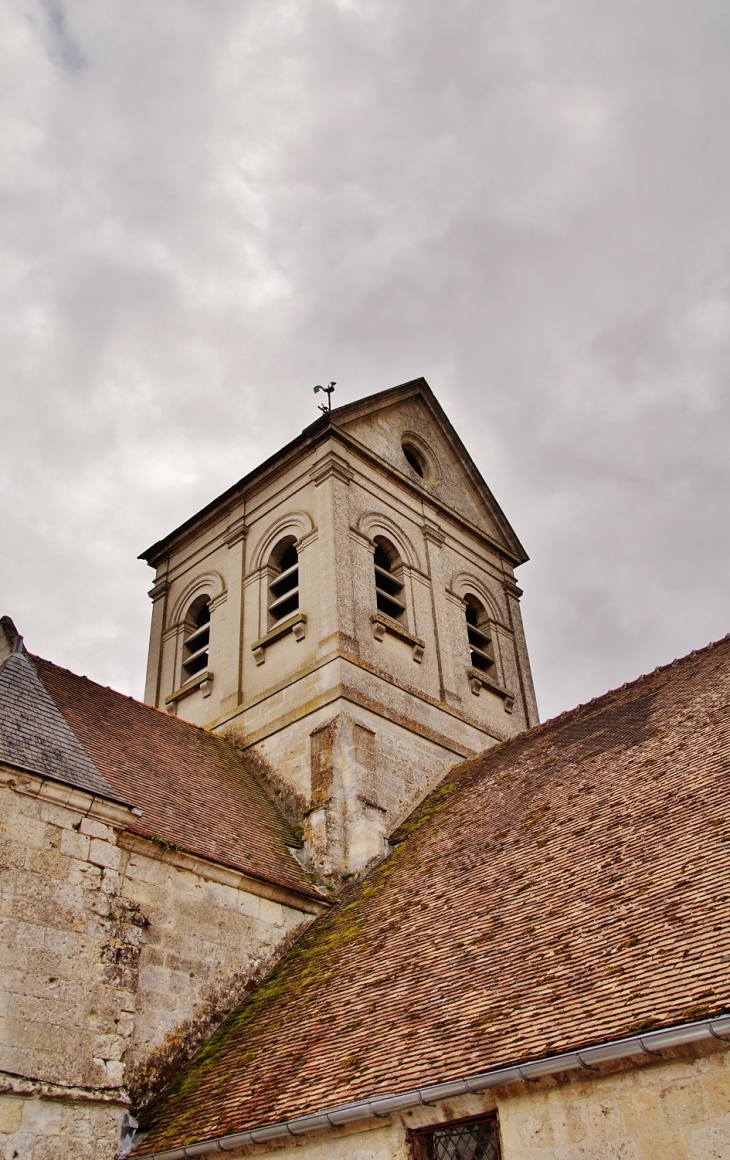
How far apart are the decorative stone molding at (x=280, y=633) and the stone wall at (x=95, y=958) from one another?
4605 mm

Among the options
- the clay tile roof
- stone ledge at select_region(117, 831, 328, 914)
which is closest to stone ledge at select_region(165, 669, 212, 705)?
the clay tile roof

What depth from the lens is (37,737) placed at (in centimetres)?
926

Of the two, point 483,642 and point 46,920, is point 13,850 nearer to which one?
point 46,920

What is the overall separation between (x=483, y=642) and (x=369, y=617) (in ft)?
11.3

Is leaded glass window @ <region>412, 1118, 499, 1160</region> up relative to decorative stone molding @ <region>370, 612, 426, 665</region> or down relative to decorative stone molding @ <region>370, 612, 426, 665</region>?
down

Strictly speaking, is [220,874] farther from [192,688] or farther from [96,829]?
[192,688]

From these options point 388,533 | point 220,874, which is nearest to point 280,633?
point 388,533

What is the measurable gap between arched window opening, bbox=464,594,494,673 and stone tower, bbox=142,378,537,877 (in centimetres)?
4

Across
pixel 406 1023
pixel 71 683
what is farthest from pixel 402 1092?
pixel 71 683

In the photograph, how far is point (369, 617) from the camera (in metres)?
14.5

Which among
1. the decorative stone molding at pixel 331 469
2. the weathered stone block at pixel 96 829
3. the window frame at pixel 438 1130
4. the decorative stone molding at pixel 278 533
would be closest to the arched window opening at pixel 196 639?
the decorative stone molding at pixel 278 533

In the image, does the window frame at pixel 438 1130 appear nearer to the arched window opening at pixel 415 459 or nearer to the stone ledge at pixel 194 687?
the stone ledge at pixel 194 687

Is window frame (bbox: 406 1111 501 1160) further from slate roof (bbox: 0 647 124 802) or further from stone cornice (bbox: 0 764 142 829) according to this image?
slate roof (bbox: 0 647 124 802)

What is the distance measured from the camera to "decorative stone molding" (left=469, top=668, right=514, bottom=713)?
15812mm
